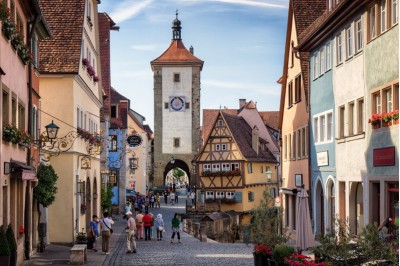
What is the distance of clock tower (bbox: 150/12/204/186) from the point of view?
89500mm

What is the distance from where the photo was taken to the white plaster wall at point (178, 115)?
3524 inches

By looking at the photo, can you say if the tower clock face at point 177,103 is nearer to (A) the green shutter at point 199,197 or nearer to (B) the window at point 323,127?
(A) the green shutter at point 199,197

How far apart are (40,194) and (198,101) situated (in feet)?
214

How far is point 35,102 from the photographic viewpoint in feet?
80.2

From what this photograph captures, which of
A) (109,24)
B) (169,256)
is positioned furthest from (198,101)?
(169,256)

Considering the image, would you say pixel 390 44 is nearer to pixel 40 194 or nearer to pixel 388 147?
pixel 388 147

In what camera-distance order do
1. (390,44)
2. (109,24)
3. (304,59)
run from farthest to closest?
(109,24)
(304,59)
(390,44)

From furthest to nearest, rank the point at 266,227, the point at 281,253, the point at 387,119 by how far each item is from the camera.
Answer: the point at 266,227 → the point at 387,119 → the point at 281,253

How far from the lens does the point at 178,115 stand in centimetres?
8950

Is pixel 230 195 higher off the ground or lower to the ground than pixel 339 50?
lower

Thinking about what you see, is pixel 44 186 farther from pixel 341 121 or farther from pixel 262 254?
pixel 341 121

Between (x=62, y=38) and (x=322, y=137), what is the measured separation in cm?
968

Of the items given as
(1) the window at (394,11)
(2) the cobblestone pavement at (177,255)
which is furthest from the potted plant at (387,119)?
(2) the cobblestone pavement at (177,255)

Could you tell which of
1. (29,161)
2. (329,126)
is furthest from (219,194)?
(29,161)
